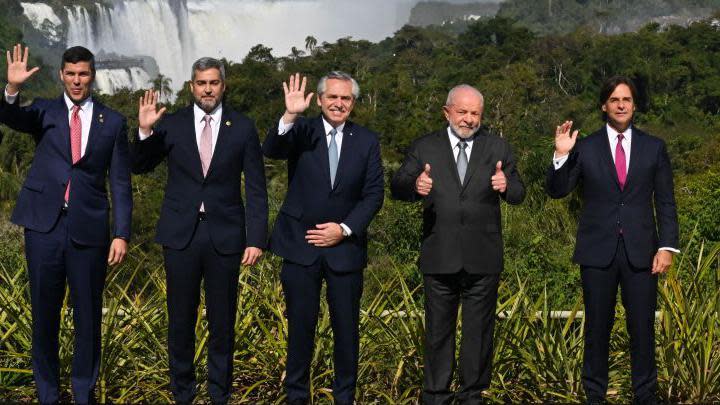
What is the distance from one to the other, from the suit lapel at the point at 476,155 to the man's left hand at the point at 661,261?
0.88 metres

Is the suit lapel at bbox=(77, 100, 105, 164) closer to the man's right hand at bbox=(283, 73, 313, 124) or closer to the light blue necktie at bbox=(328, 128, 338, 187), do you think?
the man's right hand at bbox=(283, 73, 313, 124)

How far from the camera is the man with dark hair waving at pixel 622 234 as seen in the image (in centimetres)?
398

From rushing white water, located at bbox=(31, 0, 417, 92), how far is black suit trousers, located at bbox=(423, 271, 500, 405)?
68.5 m

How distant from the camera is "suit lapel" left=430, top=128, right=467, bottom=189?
4016 millimetres

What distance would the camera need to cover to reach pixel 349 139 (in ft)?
13.4

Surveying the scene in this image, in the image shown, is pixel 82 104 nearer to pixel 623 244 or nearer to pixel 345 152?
pixel 345 152

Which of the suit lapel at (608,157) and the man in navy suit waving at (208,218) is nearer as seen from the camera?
the man in navy suit waving at (208,218)

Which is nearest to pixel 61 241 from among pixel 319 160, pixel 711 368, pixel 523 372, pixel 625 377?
pixel 319 160

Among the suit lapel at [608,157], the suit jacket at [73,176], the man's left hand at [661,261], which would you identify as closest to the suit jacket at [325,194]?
the suit jacket at [73,176]

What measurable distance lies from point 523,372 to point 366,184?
129 centimetres

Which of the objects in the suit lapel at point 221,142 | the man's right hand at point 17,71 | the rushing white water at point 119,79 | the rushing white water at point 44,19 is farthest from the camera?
the rushing white water at point 44,19

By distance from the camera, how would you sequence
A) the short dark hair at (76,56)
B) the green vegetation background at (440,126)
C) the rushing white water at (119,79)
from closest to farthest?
the short dark hair at (76,56) → the green vegetation background at (440,126) → the rushing white water at (119,79)

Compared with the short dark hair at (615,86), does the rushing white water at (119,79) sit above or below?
above

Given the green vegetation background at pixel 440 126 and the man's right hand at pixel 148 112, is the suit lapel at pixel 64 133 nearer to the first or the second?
the man's right hand at pixel 148 112
